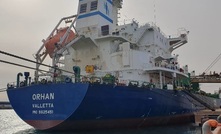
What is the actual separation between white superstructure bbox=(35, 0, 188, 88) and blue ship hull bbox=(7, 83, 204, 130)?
2.44 m

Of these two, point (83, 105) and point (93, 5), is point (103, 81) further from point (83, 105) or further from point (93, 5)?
point (93, 5)

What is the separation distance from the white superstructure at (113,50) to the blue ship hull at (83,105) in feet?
7.99

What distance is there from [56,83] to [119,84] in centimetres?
399

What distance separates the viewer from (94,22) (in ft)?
71.3

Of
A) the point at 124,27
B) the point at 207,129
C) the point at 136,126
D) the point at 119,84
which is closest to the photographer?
the point at 207,129

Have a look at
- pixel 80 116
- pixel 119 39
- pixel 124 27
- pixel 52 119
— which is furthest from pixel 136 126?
pixel 124 27

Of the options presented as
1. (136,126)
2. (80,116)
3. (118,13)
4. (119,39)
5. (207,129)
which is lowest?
(136,126)

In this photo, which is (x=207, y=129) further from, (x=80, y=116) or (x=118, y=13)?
(x=118, y=13)

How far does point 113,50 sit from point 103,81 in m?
5.72

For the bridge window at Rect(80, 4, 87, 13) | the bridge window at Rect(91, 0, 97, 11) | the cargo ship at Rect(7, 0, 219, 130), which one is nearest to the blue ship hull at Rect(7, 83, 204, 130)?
the cargo ship at Rect(7, 0, 219, 130)

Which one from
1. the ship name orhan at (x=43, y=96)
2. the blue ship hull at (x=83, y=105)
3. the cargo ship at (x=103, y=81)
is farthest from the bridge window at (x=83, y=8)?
the ship name orhan at (x=43, y=96)

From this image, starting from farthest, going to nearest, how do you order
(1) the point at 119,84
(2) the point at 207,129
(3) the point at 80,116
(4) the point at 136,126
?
(4) the point at 136,126, (1) the point at 119,84, (3) the point at 80,116, (2) the point at 207,129

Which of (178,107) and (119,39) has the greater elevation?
(119,39)

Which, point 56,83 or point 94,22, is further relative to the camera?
point 94,22
